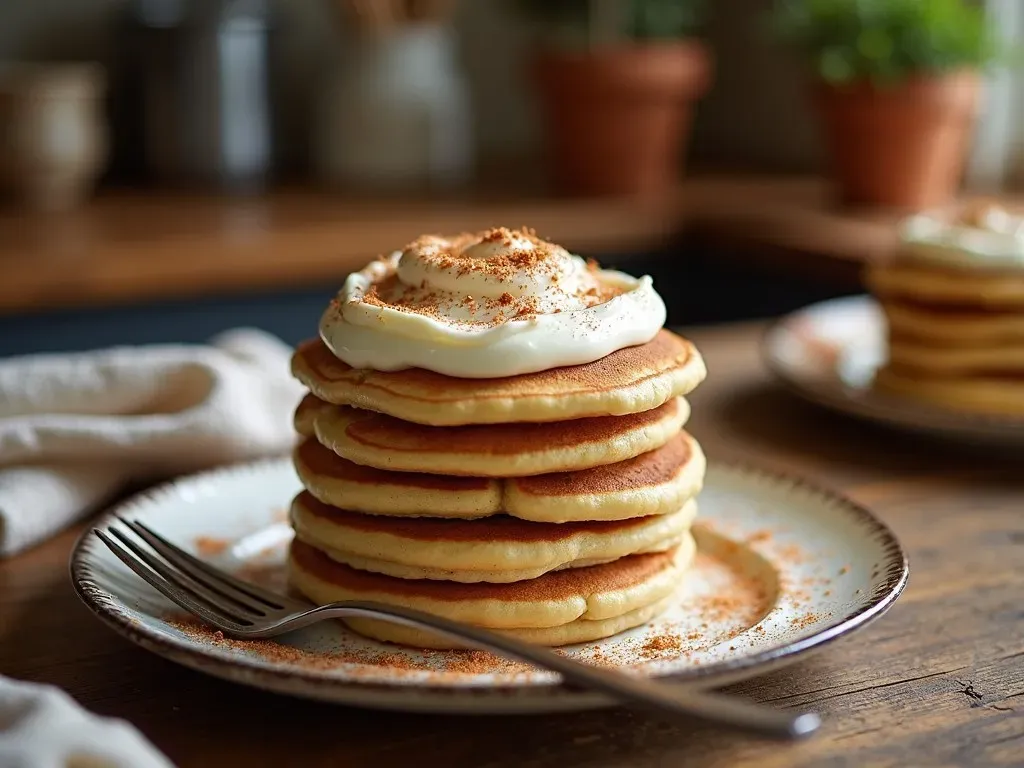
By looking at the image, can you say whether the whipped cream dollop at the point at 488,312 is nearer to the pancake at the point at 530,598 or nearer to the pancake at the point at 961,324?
the pancake at the point at 530,598

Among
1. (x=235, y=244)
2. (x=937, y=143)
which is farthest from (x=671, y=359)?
(x=937, y=143)

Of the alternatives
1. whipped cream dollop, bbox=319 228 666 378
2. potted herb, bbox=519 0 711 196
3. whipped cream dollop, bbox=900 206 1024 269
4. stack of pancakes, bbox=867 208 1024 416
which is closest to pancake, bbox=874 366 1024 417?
stack of pancakes, bbox=867 208 1024 416

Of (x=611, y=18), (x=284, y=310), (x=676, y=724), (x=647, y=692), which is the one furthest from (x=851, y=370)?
(x=611, y=18)

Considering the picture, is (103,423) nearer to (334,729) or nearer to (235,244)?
(334,729)

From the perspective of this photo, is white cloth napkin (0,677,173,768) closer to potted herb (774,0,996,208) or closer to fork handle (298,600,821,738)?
fork handle (298,600,821,738)

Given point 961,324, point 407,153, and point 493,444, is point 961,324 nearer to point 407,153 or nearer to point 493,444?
point 493,444
